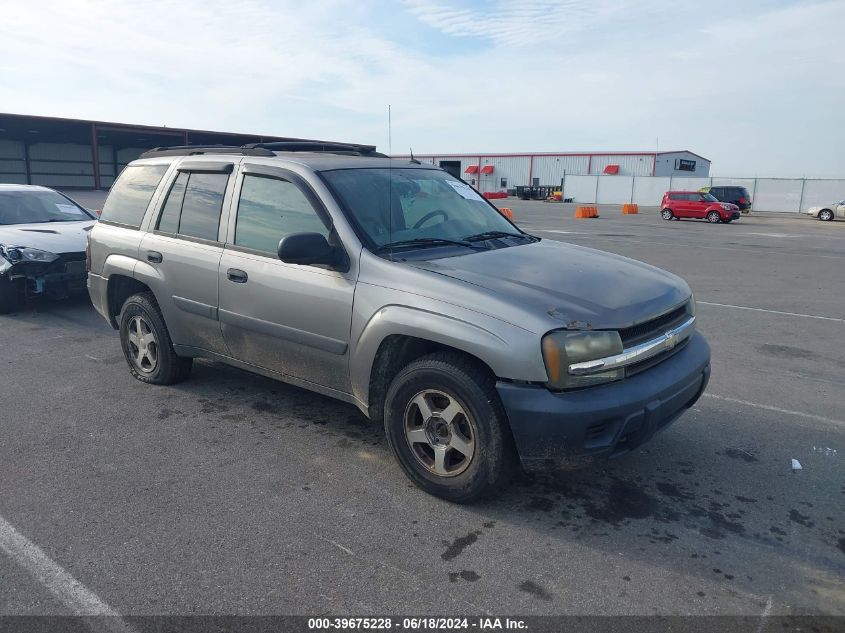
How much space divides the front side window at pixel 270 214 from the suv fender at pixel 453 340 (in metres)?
0.73

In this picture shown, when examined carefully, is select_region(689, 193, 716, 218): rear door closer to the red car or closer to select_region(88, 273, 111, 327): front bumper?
the red car

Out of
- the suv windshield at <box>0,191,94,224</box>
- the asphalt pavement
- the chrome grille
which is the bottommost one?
the asphalt pavement

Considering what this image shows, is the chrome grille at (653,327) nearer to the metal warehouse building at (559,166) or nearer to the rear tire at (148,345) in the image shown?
the rear tire at (148,345)

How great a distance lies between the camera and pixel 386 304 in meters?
3.56

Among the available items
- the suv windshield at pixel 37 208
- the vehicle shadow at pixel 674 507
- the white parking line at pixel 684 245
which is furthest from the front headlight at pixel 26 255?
the white parking line at pixel 684 245

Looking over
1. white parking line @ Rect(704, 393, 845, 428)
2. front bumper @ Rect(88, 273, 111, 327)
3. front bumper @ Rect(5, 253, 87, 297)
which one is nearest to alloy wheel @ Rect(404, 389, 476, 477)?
white parking line @ Rect(704, 393, 845, 428)

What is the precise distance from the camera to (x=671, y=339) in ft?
11.9

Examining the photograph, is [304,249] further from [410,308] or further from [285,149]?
[285,149]

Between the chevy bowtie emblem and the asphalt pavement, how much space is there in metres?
0.80

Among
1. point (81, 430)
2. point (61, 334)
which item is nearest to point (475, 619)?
point (81, 430)

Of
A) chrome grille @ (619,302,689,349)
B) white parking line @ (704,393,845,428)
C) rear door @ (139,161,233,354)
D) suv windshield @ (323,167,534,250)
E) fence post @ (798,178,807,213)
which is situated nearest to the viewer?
chrome grille @ (619,302,689,349)

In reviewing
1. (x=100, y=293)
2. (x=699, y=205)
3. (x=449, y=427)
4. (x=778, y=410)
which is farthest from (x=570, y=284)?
(x=699, y=205)

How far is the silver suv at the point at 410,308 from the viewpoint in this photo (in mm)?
3139

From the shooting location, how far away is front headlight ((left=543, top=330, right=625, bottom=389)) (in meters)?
3.06
